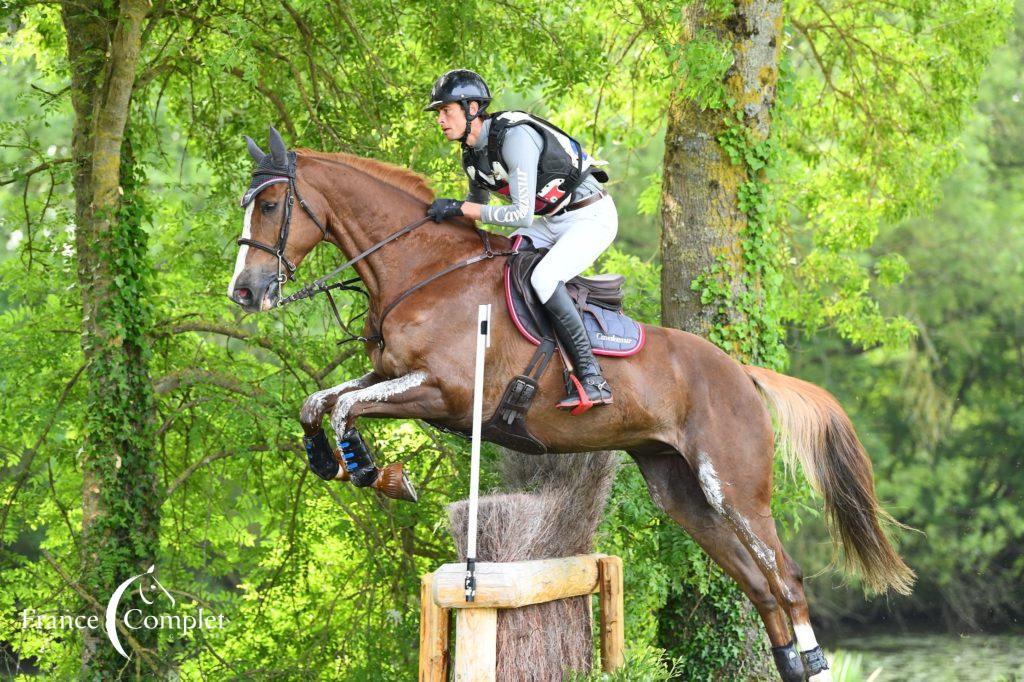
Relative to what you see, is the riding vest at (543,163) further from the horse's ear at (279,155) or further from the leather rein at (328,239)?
the horse's ear at (279,155)

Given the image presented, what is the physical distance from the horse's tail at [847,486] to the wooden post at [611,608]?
111cm

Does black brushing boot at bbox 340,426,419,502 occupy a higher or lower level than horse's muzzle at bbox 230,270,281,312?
lower

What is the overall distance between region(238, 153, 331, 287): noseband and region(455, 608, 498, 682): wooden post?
5.46 ft

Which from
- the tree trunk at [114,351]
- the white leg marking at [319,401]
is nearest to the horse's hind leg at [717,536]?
the white leg marking at [319,401]

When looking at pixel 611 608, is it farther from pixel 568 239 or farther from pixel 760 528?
pixel 568 239

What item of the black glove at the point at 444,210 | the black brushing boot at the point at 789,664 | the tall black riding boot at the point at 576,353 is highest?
the black glove at the point at 444,210

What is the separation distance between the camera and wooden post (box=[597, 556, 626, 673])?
5.43 metres

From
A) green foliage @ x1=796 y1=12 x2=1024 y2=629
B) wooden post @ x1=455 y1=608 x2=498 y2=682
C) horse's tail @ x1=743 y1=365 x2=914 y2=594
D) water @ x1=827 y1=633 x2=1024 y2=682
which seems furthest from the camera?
green foliage @ x1=796 y1=12 x2=1024 y2=629


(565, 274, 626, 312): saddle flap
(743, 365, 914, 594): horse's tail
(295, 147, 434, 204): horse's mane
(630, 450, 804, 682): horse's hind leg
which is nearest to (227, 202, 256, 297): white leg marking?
(295, 147, 434, 204): horse's mane

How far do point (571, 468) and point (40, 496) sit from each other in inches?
176

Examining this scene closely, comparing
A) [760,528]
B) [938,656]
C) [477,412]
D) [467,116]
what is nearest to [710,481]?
[760,528]

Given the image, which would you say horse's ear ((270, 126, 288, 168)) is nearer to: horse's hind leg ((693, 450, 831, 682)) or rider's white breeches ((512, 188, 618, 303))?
rider's white breeches ((512, 188, 618, 303))

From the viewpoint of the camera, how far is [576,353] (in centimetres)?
495

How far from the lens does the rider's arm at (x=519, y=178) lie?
479 cm
